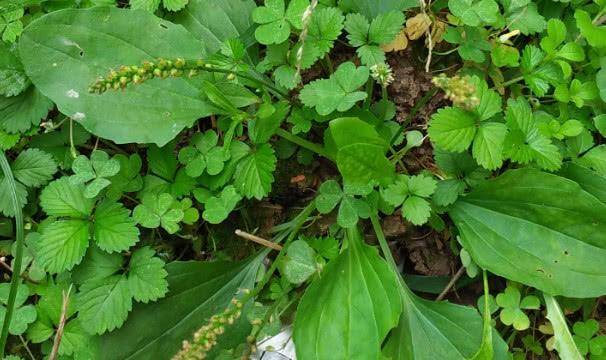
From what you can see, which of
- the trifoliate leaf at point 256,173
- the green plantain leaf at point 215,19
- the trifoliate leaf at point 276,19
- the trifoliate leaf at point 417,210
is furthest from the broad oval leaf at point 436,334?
the green plantain leaf at point 215,19

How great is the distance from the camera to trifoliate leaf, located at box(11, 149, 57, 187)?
1.90 metres

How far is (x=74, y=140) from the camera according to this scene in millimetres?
1959

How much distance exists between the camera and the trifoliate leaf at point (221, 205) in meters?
1.82

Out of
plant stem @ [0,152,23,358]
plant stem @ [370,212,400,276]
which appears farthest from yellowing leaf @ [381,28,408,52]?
plant stem @ [0,152,23,358]

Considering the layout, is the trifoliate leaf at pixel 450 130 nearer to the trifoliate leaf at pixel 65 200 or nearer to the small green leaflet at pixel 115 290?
the small green leaflet at pixel 115 290

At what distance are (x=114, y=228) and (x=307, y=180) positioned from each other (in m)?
0.64

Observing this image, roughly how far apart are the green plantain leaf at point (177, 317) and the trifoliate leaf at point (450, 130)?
80 cm

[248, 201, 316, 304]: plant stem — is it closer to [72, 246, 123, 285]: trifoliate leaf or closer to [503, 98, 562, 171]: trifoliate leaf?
[72, 246, 123, 285]: trifoliate leaf

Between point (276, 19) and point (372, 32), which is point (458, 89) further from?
point (276, 19)

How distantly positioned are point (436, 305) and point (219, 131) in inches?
35.4

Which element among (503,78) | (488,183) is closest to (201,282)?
(488,183)

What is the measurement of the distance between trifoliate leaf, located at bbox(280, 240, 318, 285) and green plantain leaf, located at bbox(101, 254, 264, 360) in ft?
0.68

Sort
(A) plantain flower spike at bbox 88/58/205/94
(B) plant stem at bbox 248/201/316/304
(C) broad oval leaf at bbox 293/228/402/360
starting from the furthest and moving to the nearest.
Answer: (B) plant stem at bbox 248/201/316/304 → (C) broad oval leaf at bbox 293/228/402/360 → (A) plantain flower spike at bbox 88/58/205/94

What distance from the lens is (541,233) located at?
1.77 meters
